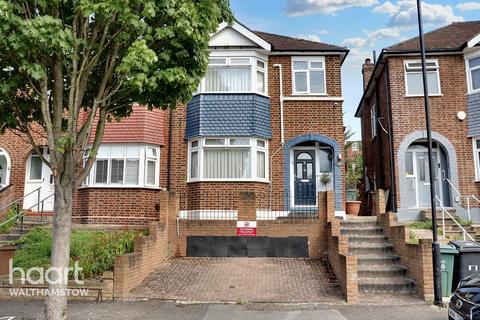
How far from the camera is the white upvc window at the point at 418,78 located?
51.2ft

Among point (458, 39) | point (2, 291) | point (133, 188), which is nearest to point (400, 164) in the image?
point (458, 39)

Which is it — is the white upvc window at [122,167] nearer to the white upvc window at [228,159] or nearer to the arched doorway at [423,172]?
the white upvc window at [228,159]

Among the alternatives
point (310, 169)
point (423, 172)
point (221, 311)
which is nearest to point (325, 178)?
point (310, 169)

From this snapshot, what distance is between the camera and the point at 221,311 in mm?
8289

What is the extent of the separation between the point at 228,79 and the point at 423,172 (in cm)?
811

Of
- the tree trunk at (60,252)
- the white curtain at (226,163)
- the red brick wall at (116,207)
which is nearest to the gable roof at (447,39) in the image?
the white curtain at (226,163)

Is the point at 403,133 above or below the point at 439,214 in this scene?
above

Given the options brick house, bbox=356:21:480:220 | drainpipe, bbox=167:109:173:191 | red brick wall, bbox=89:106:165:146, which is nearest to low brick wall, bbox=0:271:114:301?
drainpipe, bbox=167:109:173:191

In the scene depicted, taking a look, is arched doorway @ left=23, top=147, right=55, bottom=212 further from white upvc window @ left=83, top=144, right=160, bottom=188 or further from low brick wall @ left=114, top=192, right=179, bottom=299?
low brick wall @ left=114, top=192, right=179, bottom=299

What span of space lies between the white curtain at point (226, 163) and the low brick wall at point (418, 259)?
5.88 metres

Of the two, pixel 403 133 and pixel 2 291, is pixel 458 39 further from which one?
pixel 2 291

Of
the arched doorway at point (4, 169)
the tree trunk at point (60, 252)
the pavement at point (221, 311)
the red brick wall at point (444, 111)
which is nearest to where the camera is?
the tree trunk at point (60, 252)

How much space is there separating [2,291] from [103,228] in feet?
13.6

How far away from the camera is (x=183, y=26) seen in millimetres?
6750
